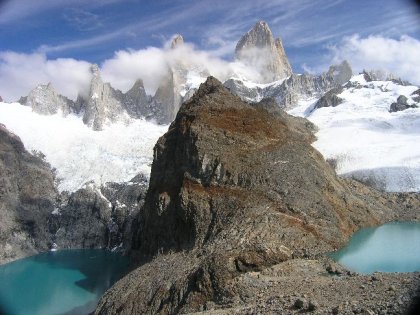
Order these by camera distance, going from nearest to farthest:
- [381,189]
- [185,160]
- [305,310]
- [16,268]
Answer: [305,310], [185,160], [16,268], [381,189]

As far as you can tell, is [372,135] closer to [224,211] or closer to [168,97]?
[168,97]

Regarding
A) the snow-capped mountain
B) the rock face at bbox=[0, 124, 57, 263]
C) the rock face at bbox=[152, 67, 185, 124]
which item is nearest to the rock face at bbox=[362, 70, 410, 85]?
the snow-capped mountain

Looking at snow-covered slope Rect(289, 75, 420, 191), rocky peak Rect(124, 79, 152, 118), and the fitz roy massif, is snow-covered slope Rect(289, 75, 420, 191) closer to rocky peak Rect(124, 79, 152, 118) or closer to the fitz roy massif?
the fitz roy massif

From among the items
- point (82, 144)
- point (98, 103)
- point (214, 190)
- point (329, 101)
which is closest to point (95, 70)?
point (98, 103)

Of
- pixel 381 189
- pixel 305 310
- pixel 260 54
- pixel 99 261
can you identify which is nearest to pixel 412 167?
pixel 381 189

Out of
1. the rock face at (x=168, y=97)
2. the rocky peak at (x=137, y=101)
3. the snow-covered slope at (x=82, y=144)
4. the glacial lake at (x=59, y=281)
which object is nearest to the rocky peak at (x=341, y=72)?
the rock face at (x=168, y=97)

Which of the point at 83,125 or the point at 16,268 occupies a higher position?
the point at 83,125

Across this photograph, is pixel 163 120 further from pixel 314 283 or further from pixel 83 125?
pixel 314 283
